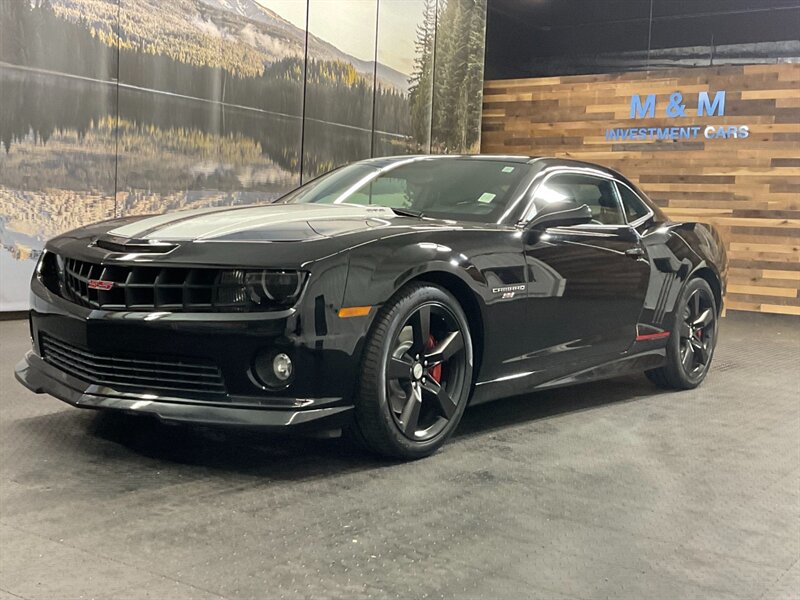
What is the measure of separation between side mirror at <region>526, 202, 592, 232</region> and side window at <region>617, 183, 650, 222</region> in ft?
2.78

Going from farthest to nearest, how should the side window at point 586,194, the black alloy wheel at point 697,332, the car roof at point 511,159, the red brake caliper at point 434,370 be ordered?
the black alloy wheel at point 697,332 < the car roof at point 511,159 < the side window at point 586,194 < the red brake caliper at point 434,370

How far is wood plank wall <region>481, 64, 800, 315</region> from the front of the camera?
9312mm

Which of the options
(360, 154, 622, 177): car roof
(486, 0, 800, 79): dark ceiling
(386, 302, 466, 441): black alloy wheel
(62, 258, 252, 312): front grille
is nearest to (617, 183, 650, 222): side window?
(360, 154, 622, 177): car roof

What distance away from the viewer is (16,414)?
11.5 ft

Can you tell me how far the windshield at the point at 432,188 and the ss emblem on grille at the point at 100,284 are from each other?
1263 mm

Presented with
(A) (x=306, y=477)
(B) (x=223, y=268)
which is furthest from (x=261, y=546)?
(B) (x=223, y=268)

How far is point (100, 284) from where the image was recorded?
111 inches

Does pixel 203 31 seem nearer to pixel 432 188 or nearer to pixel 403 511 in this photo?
pixel 432 188

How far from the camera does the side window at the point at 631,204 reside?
4484 millimetres

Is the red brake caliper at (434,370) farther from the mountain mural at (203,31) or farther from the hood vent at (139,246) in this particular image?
the mountain mural at (203,31)

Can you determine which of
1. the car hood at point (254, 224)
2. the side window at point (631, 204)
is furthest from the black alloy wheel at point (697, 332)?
the car hood at point (254, 224)

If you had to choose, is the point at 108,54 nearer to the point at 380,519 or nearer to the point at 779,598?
the point at 380,519

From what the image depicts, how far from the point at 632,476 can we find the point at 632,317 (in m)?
1.28

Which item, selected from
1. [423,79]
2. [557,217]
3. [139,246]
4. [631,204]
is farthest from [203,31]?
[139,246]
